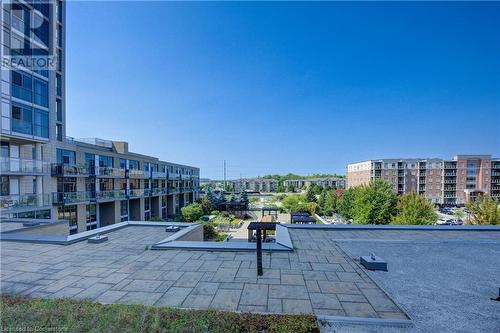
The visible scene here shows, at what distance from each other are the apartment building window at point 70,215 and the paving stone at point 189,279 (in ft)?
56.6

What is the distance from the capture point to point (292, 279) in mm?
4613

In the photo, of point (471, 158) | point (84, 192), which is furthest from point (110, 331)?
point (471, 158)

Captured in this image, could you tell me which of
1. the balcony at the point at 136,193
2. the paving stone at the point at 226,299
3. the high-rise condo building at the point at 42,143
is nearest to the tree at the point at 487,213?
the paving stone at the point at 226,299

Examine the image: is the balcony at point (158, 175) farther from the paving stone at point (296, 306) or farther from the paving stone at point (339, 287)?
the paving stone at point (296, 306)

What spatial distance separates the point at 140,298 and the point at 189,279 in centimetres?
96

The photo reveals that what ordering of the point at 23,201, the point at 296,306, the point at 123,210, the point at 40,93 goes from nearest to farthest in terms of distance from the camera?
the point at 296,306 < the point at 23,201 < the point at 40,93 < the point at 123,210

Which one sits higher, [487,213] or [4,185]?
[4,185]

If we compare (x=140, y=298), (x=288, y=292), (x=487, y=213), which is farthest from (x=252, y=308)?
(x=487, y=213)

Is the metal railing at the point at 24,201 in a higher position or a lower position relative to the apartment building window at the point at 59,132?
lower

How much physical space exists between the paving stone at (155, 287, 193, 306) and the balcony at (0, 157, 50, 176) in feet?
48.5

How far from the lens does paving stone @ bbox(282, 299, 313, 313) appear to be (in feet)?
11.6

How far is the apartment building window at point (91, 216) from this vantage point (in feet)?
65.4

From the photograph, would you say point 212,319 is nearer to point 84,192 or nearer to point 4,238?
point 4,238

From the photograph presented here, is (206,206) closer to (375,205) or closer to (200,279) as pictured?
(375,205)
